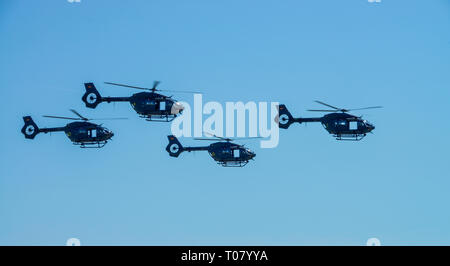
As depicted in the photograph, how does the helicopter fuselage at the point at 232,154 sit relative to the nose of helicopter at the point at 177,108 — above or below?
below

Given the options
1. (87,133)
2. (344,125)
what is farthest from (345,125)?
(87,133)

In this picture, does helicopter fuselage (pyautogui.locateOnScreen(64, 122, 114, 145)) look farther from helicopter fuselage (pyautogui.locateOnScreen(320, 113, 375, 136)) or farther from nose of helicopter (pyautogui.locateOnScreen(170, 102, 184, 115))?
helicopter fuselage (pyautogui.locateOnScreen(320, 113, 375, 136))

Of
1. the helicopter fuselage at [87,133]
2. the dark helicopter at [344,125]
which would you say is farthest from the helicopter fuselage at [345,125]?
the helicopter fuselage at [87,133]

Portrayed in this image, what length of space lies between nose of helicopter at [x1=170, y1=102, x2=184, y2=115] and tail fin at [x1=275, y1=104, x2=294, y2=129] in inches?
256

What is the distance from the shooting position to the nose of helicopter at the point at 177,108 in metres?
53.9

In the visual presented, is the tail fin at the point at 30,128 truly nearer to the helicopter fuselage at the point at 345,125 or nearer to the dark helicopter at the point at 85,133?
the dark helicopter at the point at 85,133

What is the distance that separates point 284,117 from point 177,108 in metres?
7.62

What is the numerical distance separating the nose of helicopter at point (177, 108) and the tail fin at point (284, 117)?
651cm
